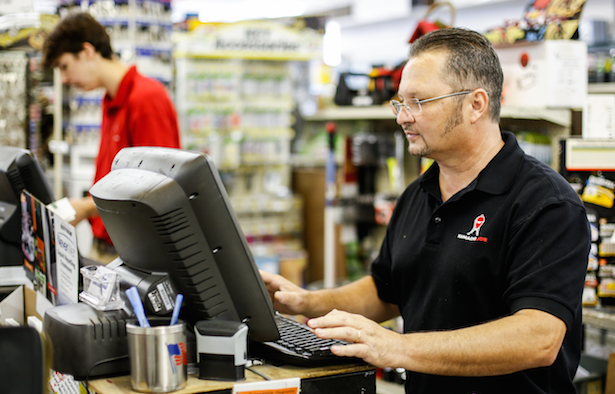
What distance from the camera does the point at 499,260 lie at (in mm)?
1488

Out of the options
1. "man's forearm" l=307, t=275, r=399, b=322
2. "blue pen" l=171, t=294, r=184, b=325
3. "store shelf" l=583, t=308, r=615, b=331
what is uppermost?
"blue pen" l=171, t=294, r=184, b=325

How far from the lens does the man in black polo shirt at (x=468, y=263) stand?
129 cm

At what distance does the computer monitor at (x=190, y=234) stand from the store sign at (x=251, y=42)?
4403 mm

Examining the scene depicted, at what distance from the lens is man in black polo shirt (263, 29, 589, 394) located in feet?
4.25

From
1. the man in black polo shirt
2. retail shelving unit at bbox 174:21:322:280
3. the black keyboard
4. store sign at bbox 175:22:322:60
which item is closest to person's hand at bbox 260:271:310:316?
the man in black polo shirt

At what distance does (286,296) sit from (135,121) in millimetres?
1342

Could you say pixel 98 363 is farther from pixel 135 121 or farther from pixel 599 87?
pixel 599 87

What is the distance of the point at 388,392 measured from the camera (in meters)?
3.04

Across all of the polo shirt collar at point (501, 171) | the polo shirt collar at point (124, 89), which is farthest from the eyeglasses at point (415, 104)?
the polo shirt collar at point (124, 89)

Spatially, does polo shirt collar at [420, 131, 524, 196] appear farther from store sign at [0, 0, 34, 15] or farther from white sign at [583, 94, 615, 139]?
store sign at [0, 0, 34, 15]

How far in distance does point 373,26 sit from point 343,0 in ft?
2.79

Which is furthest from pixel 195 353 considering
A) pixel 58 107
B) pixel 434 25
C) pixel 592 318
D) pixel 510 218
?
pixel 58 107

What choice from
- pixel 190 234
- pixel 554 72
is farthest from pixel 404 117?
pixel 554 72

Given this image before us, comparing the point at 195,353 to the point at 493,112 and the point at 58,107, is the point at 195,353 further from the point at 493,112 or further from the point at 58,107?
the point at 58,107
